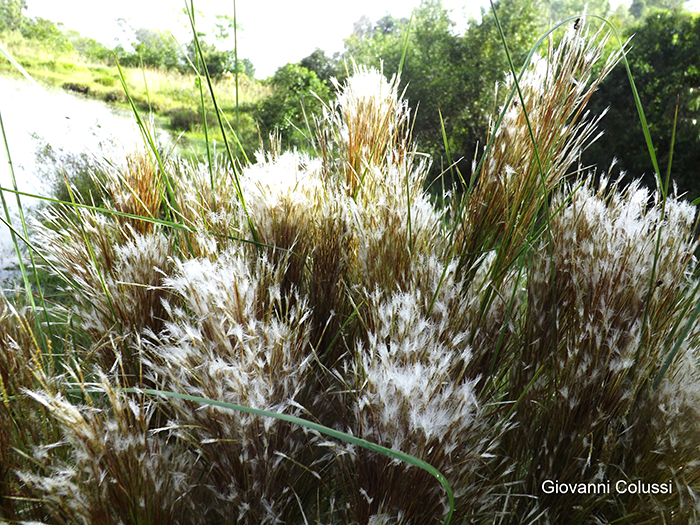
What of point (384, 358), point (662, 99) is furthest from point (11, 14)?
point (384, 358)

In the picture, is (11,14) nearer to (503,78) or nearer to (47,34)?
(47,34)

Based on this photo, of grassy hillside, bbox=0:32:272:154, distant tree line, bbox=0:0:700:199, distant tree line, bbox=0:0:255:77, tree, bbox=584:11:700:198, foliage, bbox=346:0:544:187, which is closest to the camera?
tree, bbox=584:11:700:198

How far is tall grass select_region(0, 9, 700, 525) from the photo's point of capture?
55 centimetres

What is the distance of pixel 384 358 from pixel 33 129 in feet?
23.0

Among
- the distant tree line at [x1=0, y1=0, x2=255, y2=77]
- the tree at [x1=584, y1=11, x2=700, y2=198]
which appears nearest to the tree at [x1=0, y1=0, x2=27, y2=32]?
the distant tree line at [x1=0, y1=0, x2=255, y2=77]

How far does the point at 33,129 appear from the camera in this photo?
19.5 ft

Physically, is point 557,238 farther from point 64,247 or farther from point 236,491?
point 64,247

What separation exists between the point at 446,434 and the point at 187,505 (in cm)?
37

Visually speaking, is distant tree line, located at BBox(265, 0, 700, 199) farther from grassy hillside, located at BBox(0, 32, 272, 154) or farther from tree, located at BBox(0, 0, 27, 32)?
tree, located at BBox(0, 0, 27, 32)

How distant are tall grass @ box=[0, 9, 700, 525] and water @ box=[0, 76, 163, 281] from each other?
9.66ft

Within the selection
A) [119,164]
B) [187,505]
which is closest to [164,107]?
[119,164]

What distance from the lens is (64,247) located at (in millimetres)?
918

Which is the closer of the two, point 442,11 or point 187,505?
point 187,505

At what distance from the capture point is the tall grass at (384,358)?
546 millimetres
